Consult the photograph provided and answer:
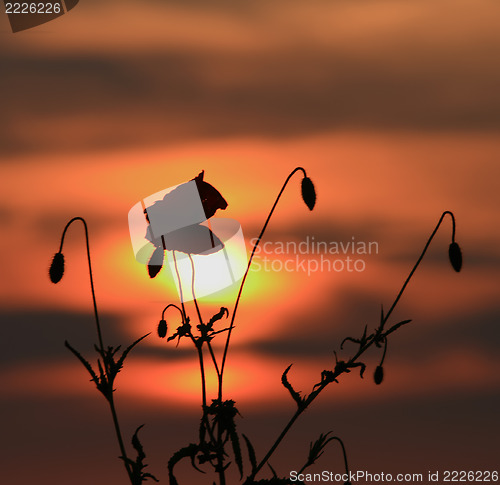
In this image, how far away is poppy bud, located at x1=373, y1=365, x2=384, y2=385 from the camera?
741 cm

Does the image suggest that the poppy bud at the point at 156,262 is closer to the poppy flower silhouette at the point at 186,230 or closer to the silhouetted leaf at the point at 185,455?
the poppy flower silhouette at the point at 186,230

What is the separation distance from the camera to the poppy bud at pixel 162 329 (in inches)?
295

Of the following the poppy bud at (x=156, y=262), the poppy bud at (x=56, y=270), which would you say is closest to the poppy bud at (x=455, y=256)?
the poppy bud at (x=156, y=262)

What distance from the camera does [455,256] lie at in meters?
7.49

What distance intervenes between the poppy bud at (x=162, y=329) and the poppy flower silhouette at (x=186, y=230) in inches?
19.1

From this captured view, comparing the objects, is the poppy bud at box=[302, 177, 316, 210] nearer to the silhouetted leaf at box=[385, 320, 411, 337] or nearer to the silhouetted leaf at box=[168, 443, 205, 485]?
the silhouetted leaf at box=[385, 320, 411, 337]

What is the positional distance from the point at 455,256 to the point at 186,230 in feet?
7.55

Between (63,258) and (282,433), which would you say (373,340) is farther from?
(63,258)

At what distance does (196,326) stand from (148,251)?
0.70 m

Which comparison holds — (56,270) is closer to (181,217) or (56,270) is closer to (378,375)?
(181,217)

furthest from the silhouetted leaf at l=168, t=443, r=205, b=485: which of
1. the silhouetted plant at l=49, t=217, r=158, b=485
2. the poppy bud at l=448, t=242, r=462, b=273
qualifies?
the poppy bud at l=448, t=242, r=462, b=273

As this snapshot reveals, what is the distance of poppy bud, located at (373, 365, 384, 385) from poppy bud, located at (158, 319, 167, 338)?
70.1 inches

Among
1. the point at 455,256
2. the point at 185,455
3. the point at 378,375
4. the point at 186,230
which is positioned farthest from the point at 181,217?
the point at 455,256

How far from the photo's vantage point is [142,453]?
22.6 feet
